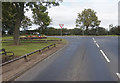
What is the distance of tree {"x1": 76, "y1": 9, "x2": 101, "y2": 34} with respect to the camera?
212ft

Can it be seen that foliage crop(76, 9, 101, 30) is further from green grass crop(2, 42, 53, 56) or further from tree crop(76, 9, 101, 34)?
green grass crop(2, 42, 53, 56)

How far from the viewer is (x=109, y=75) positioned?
6.50 meters

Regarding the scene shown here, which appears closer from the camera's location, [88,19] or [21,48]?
[21,48]

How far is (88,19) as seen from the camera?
6444cm

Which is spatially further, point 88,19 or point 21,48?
point 88,19

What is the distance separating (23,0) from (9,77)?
1541 centimetres

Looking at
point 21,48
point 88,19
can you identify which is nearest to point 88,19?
point 88,19

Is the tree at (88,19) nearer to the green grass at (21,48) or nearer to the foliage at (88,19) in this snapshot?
the foliage at (88,19)

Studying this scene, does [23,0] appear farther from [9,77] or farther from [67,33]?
[67,33]

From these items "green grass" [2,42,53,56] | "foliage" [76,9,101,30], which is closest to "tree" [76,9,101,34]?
"foliage" [76,9,101,30]

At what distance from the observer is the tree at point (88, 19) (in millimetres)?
64688

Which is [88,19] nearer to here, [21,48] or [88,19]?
[88,19]

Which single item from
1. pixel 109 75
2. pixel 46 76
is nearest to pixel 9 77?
pixel 46 76

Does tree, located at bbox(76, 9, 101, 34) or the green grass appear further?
tree, located at bbox(76, 9, 101, 34)
